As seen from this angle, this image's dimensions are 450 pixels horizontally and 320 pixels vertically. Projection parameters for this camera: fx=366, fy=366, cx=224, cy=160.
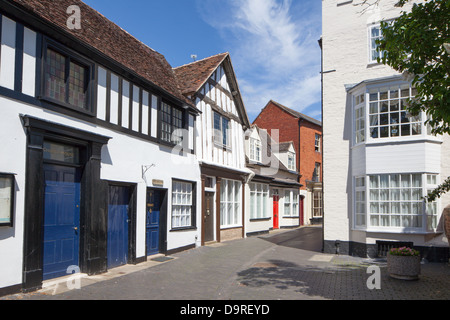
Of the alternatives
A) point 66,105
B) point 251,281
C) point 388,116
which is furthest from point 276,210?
point 66,105

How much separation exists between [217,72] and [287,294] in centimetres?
1217

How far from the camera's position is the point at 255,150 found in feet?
76.6

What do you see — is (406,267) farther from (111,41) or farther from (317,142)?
(317,142)

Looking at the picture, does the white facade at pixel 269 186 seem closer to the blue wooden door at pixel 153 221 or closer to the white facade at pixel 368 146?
the white facade at pixel 368 146

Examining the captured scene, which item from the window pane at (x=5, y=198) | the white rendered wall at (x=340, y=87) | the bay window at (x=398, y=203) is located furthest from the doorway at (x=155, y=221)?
the bay window at (x=398, y=203)

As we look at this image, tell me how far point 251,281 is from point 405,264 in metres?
3.80

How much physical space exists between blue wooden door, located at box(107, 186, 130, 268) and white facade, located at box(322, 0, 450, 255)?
25.3 ft

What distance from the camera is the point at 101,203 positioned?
9.70 m

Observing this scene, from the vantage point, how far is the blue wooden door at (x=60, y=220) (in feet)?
27.4

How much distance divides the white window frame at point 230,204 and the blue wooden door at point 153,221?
519 cm

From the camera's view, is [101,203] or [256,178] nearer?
[101,203]

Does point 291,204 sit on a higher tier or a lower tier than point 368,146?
lower
